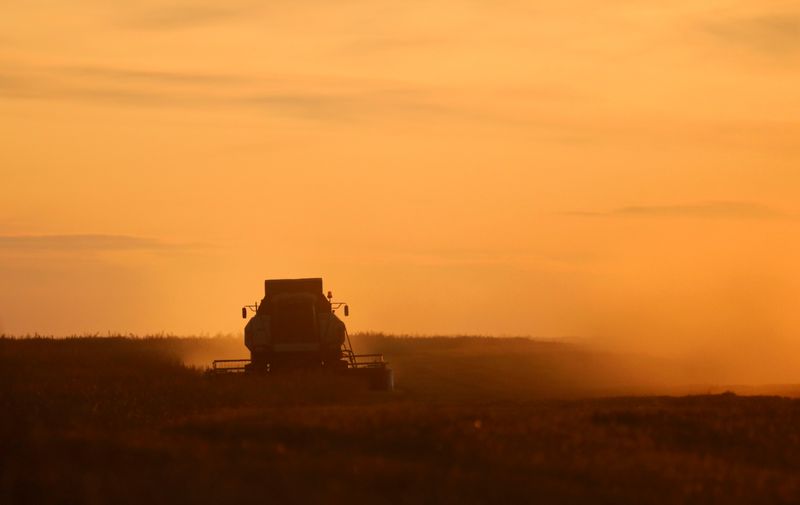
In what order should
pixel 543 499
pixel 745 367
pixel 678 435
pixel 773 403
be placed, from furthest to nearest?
pixel 745 367 < pixel 773 403 < pixel 678 435 < pixel 543 499

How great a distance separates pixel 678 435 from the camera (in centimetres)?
2453

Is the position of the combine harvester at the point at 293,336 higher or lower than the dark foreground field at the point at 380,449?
higher

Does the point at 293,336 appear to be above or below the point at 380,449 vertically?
above

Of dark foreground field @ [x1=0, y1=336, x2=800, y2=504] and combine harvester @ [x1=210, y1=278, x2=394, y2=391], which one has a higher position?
combine harvester @ [x1=210, y1=278, x2=394, y2=391]

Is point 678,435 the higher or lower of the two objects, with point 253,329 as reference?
lower

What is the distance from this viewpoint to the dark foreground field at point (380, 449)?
60.3 ft

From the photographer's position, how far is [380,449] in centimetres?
2244

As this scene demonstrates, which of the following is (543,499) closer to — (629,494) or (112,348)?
(629,494)

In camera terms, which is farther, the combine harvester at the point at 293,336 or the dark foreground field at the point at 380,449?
the combine harvester at the point at 293,336

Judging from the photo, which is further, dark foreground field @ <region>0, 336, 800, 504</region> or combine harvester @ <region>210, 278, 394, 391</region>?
combine harvester @ <region>210, 278, 394, 391</region>

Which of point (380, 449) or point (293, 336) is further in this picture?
point (293, 336)

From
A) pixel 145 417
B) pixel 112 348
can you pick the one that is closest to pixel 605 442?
pixel 145 417

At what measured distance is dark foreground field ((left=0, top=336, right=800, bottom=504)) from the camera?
1838cm

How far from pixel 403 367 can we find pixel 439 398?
21.5 m
